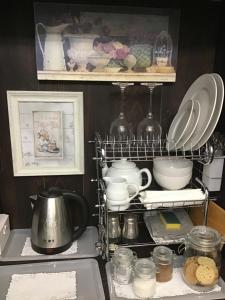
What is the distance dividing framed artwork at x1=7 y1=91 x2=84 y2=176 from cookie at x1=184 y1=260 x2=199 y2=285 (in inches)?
20.9

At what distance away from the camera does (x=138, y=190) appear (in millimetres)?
983

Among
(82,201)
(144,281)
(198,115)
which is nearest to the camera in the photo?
(144,281)

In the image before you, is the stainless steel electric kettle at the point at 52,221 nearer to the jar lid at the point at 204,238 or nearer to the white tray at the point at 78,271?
the white tray at the point at 78,271

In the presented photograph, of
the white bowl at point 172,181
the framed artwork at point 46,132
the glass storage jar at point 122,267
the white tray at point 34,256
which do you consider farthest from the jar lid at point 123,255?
the framed artwork at point 46,132

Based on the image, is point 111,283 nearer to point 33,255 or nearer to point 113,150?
point 33,255

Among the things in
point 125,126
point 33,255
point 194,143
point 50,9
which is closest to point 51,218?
point 33,255

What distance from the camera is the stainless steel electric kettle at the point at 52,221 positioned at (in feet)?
3.26

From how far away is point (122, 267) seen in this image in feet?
2.90

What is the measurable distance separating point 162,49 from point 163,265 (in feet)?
2.49

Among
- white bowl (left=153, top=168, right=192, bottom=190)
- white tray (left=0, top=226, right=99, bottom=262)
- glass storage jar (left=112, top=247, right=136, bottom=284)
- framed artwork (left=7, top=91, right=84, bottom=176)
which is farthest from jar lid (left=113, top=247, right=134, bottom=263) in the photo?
framed artwork (left=7, top=91, right=84, bottom=176)

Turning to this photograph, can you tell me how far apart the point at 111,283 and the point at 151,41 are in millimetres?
856

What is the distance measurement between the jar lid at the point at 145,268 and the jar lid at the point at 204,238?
152mm

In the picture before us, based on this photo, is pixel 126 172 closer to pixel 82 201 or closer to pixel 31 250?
pixel 82 201

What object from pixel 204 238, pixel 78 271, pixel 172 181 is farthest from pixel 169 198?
pixel 78 271
